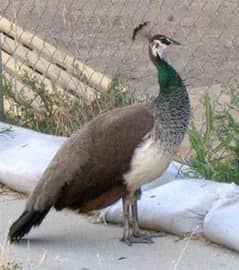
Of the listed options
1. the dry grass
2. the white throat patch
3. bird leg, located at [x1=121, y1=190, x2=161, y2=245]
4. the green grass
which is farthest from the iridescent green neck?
the dry grass

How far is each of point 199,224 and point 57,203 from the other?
688mm

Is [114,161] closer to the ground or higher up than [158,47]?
closer to the ground

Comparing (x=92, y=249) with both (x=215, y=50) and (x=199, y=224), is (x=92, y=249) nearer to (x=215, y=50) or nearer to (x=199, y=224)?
(x=199, y=224)

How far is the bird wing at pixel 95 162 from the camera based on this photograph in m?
5.11

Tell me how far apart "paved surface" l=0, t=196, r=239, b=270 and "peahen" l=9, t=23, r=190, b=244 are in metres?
0.10

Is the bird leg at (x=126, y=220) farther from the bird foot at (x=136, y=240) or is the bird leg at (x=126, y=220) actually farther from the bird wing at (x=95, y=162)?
the bird wing at (x=95, y=162)

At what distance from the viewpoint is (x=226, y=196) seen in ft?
17.5

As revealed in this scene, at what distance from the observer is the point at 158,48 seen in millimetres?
5301

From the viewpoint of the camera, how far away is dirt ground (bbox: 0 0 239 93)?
9.68m

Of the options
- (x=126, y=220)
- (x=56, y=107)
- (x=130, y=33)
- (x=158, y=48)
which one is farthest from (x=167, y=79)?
(x=130, y=33)

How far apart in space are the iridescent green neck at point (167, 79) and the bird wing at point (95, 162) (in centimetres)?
17

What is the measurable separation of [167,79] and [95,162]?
1.79 feet

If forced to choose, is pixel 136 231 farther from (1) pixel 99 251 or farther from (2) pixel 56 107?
(2) pixel 56 107

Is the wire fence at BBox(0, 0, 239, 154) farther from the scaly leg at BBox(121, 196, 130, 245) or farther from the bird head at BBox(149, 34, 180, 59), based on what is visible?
the scaly leg at BBox(121, 196, 130, 245)
